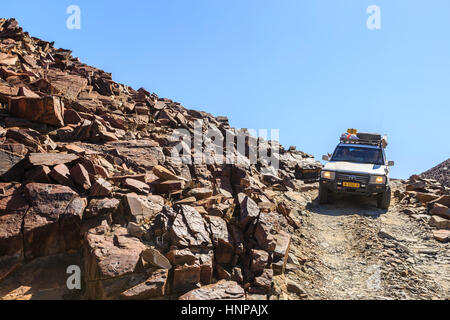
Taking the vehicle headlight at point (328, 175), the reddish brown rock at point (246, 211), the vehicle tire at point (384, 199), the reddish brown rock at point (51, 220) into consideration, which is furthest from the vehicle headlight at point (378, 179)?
the reddish brown rock at point (51, 220)

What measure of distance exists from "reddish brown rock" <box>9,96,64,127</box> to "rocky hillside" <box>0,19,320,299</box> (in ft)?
0.09

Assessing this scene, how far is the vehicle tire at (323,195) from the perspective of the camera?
1093 centimetres

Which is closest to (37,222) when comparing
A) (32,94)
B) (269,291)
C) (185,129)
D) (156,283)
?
(156,283)

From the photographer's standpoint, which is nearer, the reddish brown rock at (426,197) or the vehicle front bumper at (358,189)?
the vehicle front bumper at (358,189)

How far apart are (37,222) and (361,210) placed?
9.53 metres

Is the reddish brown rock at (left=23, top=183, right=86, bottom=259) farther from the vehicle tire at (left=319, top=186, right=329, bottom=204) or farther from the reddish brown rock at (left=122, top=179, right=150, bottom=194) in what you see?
the vehicle tire at (left=319, top=186, right=329, bottom=204)

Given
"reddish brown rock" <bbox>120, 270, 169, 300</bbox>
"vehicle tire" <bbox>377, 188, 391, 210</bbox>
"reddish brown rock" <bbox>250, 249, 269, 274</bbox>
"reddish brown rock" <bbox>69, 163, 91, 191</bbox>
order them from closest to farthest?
"reddish brown rock" <bbox>120, 270, 169, 300</bbox>, "reddish brown rock" <bbox>250, 249, 269, 274</bbox>, "reddish brown rock" <bbox>69, 163, 91, 191</bbox>, "vehicle tire" <bbox>377, 188, 391, 210</bbox>

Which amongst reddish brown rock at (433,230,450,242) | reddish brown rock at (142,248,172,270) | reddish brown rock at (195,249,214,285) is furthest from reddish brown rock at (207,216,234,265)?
reddish brown rock at (433,230,450,242)

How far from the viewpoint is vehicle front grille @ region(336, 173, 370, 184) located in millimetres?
10141

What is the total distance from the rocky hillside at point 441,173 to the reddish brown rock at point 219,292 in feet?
61.2

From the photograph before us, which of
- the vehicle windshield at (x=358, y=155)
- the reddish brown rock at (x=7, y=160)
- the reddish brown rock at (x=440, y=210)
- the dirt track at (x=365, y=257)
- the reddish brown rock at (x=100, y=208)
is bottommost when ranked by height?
the dirt track at (x=365, y=257)

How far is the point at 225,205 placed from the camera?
6.56 metres

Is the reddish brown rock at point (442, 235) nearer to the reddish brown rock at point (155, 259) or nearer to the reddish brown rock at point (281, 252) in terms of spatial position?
the reddish brown rock at point (281, 252)
